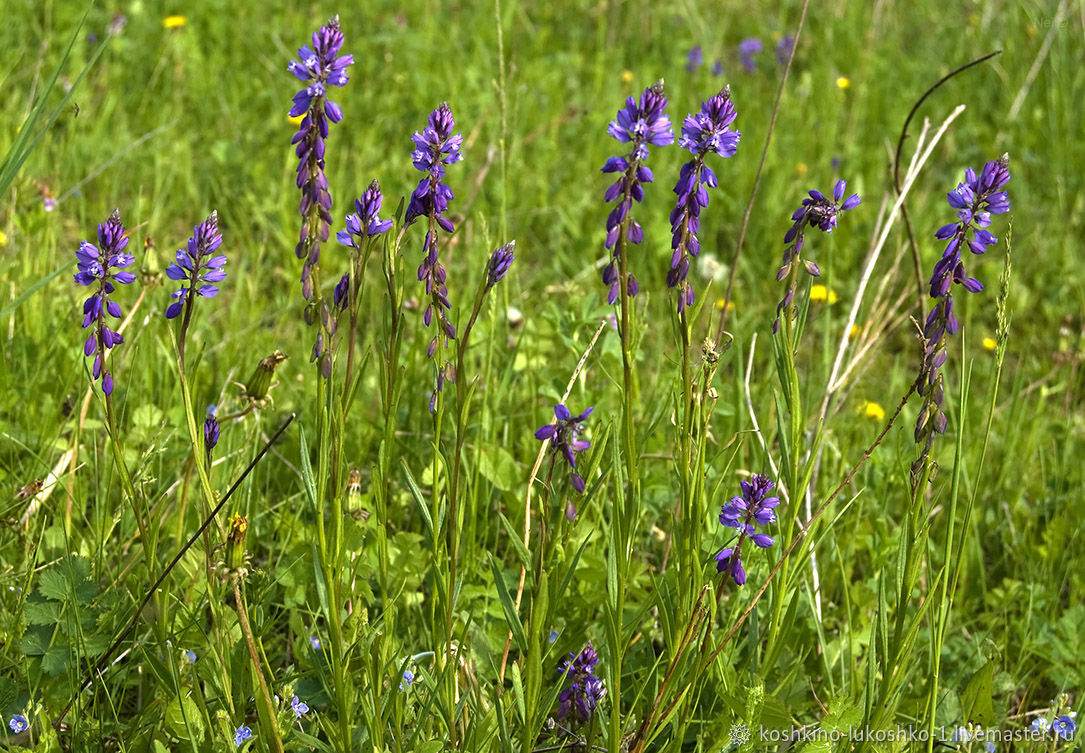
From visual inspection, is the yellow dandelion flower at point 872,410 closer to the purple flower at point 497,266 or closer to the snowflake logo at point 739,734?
the snowflake logo at point 739,734

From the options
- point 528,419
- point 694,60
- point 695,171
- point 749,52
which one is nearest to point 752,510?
point 695,171

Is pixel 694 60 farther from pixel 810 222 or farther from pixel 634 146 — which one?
pixel 634 146

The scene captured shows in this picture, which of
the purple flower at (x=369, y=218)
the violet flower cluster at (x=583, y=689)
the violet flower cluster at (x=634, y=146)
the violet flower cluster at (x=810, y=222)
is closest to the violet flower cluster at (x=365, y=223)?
the purple flower at (x=369, y=218)

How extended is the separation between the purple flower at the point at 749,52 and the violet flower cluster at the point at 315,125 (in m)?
4.27

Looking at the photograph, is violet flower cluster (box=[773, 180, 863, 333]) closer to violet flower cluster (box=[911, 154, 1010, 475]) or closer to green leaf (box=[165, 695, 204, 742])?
violet flower cluster (box=[911, 154, 1010, 475])

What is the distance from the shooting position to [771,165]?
4.37m

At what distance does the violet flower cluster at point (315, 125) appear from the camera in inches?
52.3

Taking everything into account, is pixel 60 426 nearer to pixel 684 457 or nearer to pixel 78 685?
pixel 78 685

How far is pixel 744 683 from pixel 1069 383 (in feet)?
6.90

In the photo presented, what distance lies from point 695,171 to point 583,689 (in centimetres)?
96

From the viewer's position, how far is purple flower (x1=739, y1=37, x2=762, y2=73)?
529 cm

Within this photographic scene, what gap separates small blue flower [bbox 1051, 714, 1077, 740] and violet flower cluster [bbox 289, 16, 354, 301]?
1532 mm

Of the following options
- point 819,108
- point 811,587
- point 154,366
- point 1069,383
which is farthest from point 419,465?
point 819,108

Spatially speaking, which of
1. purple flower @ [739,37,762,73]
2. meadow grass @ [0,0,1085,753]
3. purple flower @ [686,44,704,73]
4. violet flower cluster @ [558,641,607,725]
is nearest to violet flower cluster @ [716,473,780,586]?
meadow grass @ [0,0,1085,753]
